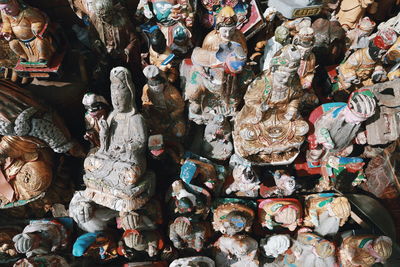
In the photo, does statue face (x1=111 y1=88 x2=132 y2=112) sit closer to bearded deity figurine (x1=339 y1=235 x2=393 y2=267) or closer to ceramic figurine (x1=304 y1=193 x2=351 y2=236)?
ceramic figurine (x1=304 y1=193 x2=351 y2=236)

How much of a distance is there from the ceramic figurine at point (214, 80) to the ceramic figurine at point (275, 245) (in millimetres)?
1122

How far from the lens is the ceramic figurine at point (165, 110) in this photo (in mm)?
2434

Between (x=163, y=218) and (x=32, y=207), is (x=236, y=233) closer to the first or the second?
(x=163, y=218)

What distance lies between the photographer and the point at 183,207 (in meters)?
2.04

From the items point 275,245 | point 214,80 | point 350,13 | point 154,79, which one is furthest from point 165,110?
point 350,13

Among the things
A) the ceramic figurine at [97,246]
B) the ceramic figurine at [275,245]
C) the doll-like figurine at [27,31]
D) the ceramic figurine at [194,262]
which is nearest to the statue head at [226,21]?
the doll-like figurine at [27,31]

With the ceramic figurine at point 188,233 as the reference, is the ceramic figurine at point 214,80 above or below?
above

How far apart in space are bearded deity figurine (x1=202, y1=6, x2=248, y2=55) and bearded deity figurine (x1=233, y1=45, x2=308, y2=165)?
0.39 meters

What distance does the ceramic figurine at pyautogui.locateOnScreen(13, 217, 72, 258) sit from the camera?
78.3 inches

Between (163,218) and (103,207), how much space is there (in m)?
0.52

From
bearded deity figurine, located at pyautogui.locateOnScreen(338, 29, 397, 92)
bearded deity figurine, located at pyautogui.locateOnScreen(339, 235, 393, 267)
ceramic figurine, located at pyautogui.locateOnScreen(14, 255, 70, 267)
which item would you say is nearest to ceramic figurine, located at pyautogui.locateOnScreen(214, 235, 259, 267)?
bearded deity figurine, located at pyautogui.locateOnScreen(339, 235, 393, 267)

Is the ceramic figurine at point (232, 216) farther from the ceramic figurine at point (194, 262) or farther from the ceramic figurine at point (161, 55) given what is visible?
the ceramic figurine at point (161, 55)

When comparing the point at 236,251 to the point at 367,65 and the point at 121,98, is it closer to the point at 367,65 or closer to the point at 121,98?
the point at 121,98

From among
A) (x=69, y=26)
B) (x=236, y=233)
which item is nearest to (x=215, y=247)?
(x=236, y=233)
